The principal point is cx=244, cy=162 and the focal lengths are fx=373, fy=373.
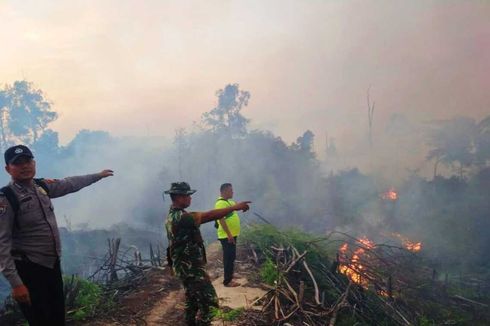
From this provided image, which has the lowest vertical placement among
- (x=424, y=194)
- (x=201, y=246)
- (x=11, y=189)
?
(x=424, y=194)

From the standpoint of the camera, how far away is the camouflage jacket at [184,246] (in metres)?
4.13

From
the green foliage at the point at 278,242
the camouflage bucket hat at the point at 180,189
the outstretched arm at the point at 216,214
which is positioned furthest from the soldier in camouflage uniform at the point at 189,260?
the green foliage at the point at 278,242

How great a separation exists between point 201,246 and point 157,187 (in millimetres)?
35441

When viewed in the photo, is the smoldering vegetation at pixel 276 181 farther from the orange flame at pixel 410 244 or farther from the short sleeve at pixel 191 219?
the short sleeve at pixel 191 219

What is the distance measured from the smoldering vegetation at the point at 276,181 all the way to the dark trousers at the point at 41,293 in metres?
17.1

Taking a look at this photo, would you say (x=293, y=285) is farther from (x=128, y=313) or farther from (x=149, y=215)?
(x=149, y=215)

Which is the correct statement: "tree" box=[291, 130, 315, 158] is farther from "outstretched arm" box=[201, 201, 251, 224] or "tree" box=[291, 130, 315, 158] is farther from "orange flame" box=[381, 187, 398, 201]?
"outstretched arm" box=[201, 201, 251, 224]

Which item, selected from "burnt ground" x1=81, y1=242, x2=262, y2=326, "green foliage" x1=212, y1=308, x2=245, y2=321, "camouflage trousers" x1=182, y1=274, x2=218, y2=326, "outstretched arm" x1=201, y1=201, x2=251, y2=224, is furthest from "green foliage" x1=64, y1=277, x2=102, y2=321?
"outstretched arm" x1=201, y1=201, x2=251, y2=224

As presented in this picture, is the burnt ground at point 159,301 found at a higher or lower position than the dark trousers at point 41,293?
lower

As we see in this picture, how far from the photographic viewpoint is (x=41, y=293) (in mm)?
3594

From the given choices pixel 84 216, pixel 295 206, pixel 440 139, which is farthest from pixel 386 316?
pixel 84 216

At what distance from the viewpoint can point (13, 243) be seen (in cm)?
347

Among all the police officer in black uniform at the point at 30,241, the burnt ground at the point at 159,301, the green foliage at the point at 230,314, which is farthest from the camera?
the burnt ground at the point at 159,301

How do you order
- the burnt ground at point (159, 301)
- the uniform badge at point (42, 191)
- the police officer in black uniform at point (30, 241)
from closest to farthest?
the police officer in black uniform at point (30, 241) < the uniform badge at point (42, 191) < the burnt ground at point (159, 301)
